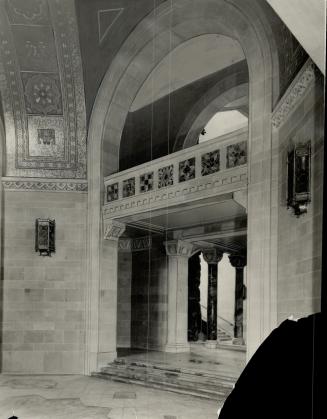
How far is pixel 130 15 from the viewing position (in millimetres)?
8469

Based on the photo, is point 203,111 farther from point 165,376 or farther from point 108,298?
point 165,376

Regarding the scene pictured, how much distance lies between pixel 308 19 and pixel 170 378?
234 inches

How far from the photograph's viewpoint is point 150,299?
37.7 feet

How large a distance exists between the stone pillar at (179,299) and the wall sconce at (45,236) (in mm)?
2524

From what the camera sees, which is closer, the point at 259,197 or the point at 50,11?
the point at 259,197

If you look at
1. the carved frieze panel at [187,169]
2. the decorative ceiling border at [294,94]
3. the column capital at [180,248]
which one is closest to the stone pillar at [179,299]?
the column capital at [180,248]

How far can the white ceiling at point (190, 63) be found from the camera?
9672mm

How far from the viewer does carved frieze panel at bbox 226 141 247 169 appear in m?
6.71

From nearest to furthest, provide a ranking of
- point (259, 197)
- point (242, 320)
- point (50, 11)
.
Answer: point (259, 197), point (242, 320), point (50, 11)

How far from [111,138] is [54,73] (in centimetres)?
163

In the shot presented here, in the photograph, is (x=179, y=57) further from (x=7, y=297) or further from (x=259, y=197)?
(x=7, y=297)

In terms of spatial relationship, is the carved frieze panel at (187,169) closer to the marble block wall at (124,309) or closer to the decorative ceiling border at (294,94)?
the decorative ceiling border at (294,94)

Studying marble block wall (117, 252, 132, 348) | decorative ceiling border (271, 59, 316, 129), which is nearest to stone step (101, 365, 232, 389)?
marble block wall (117, 252, 132, 348)

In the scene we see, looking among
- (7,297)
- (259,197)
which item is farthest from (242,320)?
(7,297)
